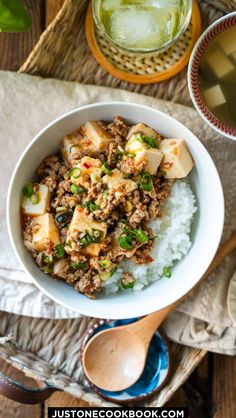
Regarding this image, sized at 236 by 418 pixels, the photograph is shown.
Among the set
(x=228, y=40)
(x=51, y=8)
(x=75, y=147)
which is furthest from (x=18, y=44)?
(x=228, y=40)

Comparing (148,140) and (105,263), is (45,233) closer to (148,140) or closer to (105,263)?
(105,263)

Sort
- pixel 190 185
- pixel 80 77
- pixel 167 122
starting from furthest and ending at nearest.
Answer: pixel 80 77 < pixel 190 185 < pixel 167 122

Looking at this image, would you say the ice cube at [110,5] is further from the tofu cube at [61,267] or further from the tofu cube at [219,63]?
the tofu cube at [61,267]

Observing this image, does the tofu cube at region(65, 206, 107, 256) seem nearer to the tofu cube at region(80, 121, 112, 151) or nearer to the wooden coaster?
the tofu cube at region(80, 121, 112, 151)

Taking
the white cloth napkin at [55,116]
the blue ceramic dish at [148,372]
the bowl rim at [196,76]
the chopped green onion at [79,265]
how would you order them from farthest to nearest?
1. the blue ceramic dish at [148,372]
2. the white cloth napkin at [55,116]
3. the bowl rim at [196,76]
4. the chopped green onion at [79,265]

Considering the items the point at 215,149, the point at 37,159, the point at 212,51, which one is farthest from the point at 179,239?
the point at 212,51

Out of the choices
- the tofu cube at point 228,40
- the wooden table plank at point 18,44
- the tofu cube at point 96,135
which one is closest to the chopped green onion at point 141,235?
the tofu cube at point 96,135

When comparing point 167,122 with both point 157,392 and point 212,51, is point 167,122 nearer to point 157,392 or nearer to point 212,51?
point 212,51
